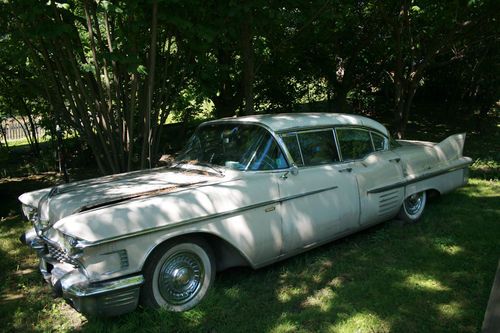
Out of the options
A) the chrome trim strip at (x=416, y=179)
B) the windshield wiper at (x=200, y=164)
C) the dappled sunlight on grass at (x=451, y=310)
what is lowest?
the dappled sunlight on grass at (x=451, y=310)

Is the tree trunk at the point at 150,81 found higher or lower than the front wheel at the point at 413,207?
higher

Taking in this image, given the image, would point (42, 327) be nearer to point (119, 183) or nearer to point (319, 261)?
point (119, 183)

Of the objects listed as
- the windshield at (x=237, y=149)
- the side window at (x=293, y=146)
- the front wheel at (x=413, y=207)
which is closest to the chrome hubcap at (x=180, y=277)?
the windshield at (x=237, y=149)

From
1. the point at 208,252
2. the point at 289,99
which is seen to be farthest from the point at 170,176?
the point at 289,99

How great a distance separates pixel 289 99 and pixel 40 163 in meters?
7.43

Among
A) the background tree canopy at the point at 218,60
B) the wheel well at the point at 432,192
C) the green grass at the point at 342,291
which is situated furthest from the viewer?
the wheel well at the point at 432,192

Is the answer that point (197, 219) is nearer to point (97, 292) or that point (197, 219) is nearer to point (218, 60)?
point (97, 292)

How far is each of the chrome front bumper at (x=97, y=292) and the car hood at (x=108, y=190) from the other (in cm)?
54

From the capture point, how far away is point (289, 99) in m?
14.4

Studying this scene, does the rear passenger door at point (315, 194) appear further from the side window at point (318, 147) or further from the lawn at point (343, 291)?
the lawn at point (343, 291)

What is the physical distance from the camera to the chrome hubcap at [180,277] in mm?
3795

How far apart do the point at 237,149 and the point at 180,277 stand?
1.45m

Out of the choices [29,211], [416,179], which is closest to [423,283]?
[416,179]

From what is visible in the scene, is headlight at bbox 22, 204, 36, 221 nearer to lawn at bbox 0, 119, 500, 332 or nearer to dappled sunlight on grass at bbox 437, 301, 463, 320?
lawn at bbox 0, 119, 500, 332
